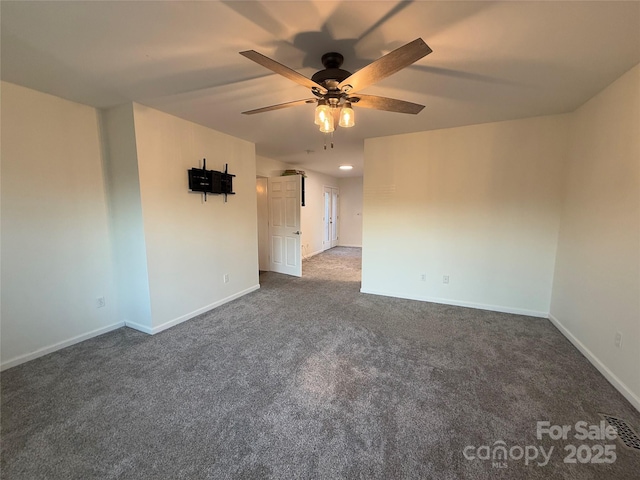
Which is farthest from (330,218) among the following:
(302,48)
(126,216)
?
(302,48)

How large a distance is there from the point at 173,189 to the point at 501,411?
3.68 metres

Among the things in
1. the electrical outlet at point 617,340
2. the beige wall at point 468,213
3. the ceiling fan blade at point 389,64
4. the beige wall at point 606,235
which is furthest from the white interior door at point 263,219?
the electrical outlet at point 617,340

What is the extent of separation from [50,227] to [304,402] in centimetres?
287

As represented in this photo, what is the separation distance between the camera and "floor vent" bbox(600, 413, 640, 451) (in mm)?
1551

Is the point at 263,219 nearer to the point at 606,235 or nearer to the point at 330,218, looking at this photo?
the point at 330,218

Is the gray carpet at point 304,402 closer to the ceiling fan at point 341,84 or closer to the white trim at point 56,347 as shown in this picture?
the white trim at point 56,347

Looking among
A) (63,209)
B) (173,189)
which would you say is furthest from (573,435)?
(63,209)

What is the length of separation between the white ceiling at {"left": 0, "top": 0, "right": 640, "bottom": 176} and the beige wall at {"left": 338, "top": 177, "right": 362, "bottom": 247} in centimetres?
587

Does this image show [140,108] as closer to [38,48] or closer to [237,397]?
[38,48]

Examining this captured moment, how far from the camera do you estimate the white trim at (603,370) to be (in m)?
1.85

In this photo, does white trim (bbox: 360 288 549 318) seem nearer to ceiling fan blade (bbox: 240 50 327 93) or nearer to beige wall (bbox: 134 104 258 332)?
beige wall (bbox: 134 104 258 332)

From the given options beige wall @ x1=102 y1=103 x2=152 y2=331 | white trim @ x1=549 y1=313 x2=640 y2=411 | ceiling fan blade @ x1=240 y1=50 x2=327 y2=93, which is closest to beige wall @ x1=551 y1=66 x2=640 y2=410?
white trim @ x1=549 y1=313 x2=640 y2=411

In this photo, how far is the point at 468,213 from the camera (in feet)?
11.6

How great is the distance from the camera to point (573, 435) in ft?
5.31
